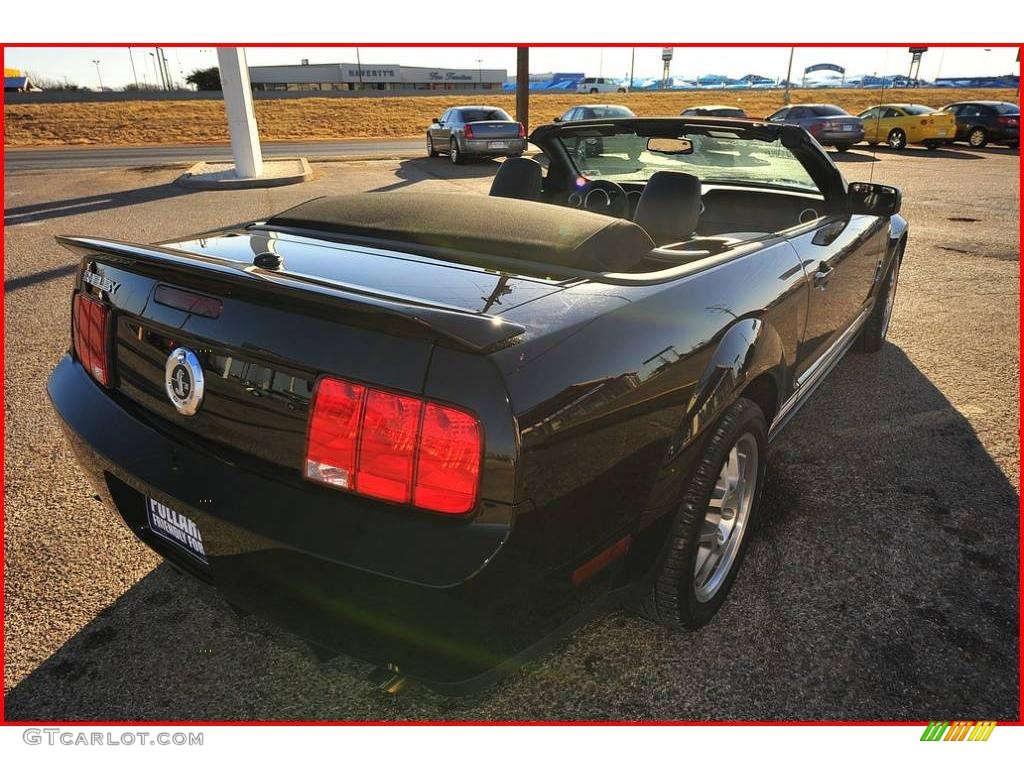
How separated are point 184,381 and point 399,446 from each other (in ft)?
2.23

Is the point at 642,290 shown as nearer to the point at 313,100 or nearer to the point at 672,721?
the point at 672,721

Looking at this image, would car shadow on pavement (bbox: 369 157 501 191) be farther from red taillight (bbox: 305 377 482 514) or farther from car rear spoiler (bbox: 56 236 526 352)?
red taillight (bbox: 305 377 482 514)

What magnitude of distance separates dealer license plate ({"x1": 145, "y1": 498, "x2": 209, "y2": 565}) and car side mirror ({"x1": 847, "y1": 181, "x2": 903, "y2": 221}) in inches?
129

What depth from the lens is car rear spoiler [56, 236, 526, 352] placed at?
4.75ft

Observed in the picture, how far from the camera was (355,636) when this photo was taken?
1.54 m

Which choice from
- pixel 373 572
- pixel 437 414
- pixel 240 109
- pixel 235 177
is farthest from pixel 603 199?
pixel 235 177

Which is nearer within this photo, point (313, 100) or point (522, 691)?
point (522, 691)

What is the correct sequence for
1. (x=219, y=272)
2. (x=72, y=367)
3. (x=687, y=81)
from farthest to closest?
(x=687, y=81), (x=72, y=367), (x=219, y=272)

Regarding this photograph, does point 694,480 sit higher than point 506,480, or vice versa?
point 506,480

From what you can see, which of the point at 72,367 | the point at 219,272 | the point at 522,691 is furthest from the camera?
the point at 72,367

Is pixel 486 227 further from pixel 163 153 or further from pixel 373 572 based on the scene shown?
pixel 163 153

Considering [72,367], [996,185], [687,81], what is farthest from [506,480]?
[687,81]

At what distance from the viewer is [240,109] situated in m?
13.9

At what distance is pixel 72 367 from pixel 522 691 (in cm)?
179
